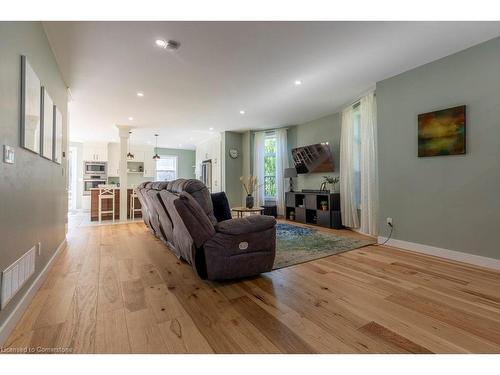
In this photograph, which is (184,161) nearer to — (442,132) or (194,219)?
(194,219)

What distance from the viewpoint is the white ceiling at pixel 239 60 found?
229 centimetres

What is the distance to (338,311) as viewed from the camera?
167 centimetres

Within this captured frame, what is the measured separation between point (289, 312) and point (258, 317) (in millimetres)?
233

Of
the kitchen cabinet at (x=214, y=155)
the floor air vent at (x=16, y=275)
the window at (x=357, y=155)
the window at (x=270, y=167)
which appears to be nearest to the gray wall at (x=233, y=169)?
the kitchen cabinet at (x=214, y=155)

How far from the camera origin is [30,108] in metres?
1.82

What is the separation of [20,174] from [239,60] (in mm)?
2432

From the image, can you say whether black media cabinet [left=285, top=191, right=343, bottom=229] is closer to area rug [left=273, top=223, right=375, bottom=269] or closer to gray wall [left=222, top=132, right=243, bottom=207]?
area rug [left=273, top=223, right=375, bottom=269]

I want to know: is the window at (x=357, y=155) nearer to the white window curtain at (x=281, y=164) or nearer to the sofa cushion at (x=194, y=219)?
the white window curtain at (x=281, y=164)

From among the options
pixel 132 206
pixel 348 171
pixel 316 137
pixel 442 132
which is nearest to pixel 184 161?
pixel 132 206

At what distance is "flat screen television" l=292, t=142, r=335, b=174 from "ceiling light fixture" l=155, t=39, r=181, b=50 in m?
3.62

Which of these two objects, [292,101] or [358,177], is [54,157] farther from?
[358,177]

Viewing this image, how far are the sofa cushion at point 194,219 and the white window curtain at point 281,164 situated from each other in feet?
14.5
